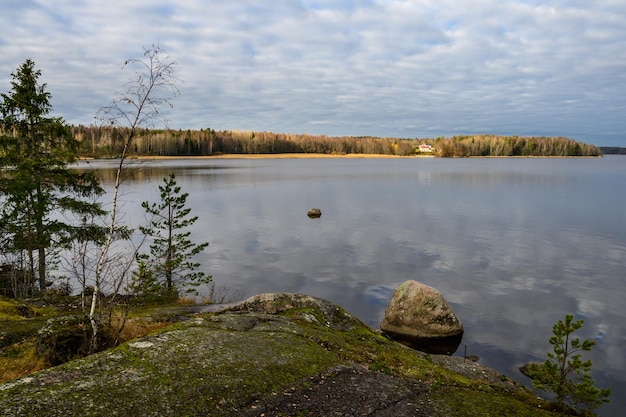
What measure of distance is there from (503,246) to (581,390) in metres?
28.0

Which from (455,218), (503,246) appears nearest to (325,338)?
(503,246)

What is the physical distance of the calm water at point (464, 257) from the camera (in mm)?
19438

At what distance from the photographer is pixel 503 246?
35406mm

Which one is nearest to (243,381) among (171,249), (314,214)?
(171,249)

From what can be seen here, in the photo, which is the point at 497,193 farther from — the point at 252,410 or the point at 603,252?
the point at 252,410

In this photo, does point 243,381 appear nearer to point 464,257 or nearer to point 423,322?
point 423,322

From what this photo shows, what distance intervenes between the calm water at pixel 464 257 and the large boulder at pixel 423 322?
824mm

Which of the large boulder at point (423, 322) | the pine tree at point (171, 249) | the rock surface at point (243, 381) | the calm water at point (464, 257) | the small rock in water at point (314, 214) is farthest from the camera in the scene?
the small rock in water at point (314, 214)

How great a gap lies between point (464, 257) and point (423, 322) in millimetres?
14830

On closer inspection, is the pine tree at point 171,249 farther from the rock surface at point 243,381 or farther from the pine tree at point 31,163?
the rock surface at point 243,381

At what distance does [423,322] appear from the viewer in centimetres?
1889

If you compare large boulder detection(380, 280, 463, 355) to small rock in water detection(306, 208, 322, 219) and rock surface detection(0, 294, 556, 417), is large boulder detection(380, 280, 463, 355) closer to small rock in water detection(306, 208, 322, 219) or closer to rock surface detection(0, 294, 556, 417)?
rock surface detection(0, 294, 556, 417)

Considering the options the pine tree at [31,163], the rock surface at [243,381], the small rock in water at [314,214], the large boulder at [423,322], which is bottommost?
the large boulder at [423,322]

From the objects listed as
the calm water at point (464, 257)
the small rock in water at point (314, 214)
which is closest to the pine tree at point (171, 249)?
the calm water at point (464, 257)
